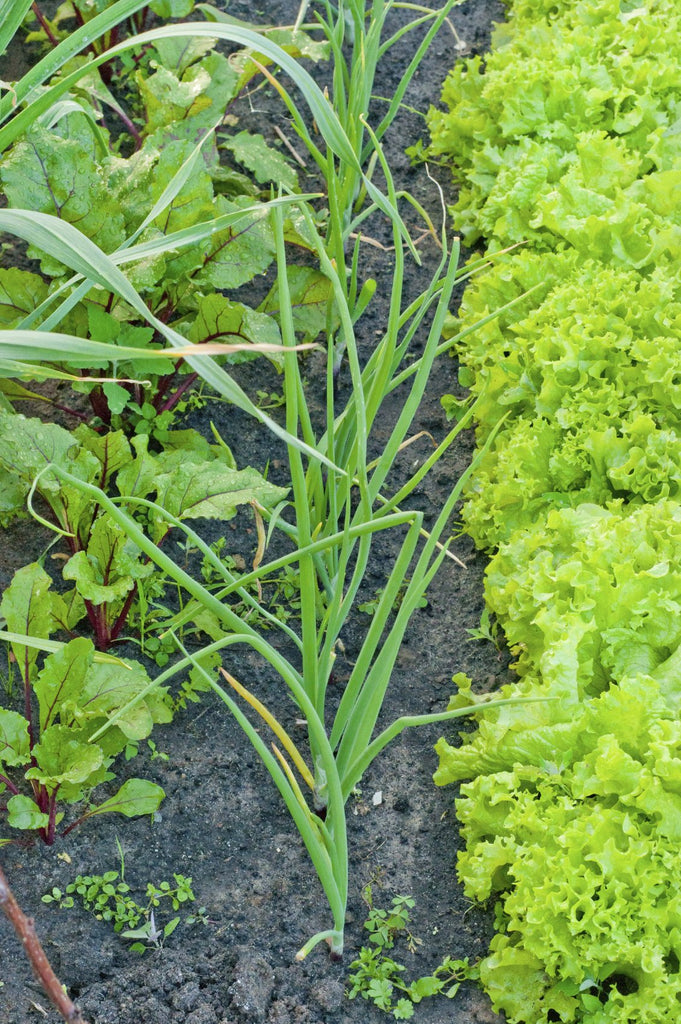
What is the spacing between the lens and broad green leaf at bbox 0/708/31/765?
192cm

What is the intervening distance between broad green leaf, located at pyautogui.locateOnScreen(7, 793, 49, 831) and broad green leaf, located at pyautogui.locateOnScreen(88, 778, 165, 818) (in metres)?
0.11

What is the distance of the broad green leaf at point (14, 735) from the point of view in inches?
75.7

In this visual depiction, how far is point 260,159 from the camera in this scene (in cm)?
291

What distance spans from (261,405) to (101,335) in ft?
2.07

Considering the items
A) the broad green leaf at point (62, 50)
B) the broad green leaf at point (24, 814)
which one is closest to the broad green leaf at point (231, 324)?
the broad green leaf at point (62, 50)

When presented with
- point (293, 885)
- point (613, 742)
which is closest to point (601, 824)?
point (613, 742)

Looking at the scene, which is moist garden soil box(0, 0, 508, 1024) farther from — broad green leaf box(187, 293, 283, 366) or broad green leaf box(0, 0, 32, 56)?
broad green leaf box(0, 0, 32, 56)

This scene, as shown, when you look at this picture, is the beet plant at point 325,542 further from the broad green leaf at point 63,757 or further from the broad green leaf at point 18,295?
the broad green leaf at point 18,295

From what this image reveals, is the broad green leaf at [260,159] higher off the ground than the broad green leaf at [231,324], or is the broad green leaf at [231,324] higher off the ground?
the broad green leaf at [260,159]

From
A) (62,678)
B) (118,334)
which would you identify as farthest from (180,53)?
(62,678)

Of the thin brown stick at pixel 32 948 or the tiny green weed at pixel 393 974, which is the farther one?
the tiny green weed at pixel 393 974

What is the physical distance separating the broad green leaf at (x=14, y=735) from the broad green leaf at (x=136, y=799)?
18 centimetres

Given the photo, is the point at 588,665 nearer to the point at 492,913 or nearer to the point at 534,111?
the point at 492,913

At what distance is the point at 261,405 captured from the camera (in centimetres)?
285
